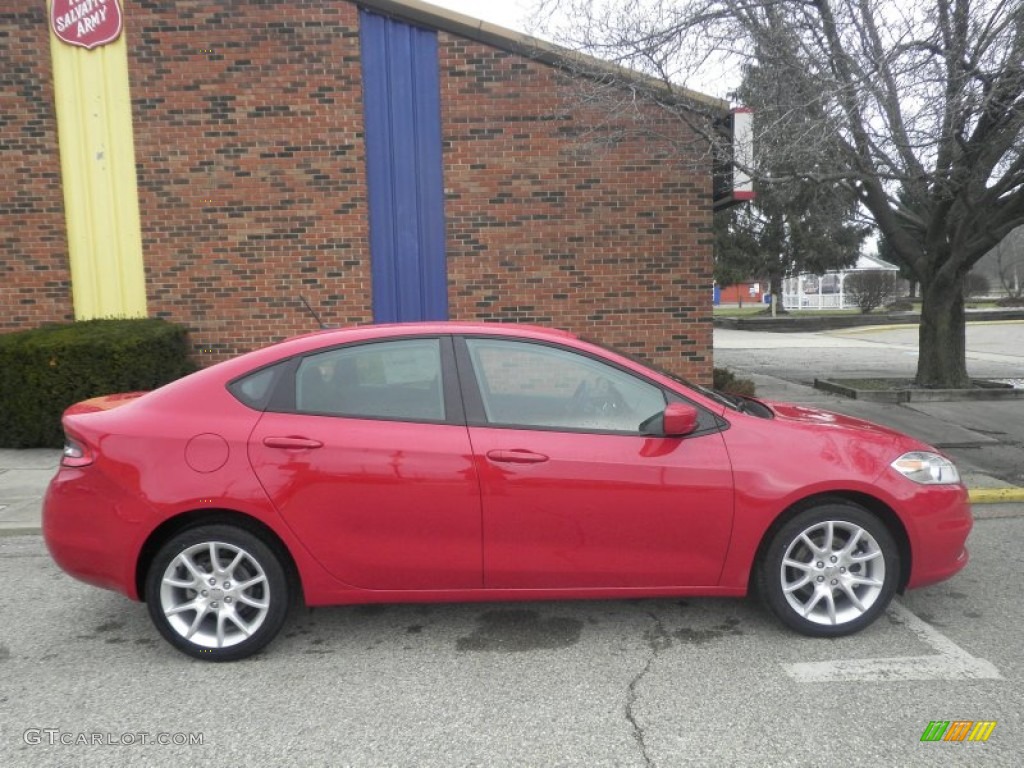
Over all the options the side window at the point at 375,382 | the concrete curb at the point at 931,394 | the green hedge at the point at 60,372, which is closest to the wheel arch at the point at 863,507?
the side window at the point at 375,382

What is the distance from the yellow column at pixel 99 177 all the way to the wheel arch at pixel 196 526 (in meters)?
5.89

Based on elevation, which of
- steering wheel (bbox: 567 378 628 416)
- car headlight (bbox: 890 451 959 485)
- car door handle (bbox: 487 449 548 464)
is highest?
steering wheel (bbox: 567 378 628 416)

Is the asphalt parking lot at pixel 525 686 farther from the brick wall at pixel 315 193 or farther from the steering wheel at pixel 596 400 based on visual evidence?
the brick wall at pixel 315 193

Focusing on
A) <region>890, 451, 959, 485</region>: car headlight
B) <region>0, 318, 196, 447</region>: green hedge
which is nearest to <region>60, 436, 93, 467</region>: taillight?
<region>890, 451, 959, 485</region>: car headlight

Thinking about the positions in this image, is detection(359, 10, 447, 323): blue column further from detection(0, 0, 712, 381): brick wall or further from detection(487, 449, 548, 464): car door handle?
detection(487, 449, 548, 464): car door handle

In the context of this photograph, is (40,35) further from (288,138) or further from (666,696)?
(666,696)

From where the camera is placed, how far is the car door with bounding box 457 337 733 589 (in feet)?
11.2

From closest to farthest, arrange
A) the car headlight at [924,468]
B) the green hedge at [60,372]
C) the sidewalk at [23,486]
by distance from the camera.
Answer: the car headlight at [924,468] → the sidewalk at [23,486] → the green hedge at [60,372]

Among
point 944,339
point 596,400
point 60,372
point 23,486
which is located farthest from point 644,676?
point 944,339

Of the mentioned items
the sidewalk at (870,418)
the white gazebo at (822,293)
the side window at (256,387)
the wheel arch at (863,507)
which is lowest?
the sidewalk at (870,418)

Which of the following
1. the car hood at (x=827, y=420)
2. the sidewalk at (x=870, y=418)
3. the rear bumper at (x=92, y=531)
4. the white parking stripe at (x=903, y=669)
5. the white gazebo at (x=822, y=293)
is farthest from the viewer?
the white gazebo at (x=822, y=293)

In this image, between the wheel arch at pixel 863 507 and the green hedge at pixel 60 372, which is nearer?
the wheel arch at pixel 863 507

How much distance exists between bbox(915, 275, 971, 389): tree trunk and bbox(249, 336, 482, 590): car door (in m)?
9.57

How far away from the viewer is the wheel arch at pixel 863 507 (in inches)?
141
